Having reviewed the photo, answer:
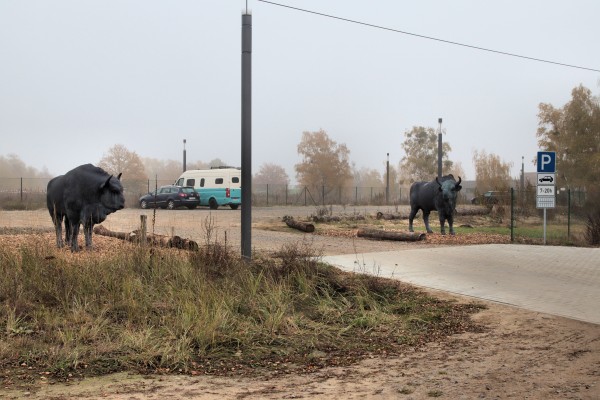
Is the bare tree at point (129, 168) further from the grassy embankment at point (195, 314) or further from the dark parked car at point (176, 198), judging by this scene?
the grassy embankment at point (195, 314)

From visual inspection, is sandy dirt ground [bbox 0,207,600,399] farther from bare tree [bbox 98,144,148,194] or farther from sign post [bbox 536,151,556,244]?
bare tree [bbox 98,144,148,194]

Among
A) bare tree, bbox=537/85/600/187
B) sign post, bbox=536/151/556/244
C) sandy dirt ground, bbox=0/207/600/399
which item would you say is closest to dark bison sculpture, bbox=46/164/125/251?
sandy dirt ground, bbox=0/207/600/399

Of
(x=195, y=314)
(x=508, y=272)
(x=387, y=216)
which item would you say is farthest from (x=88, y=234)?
(x=387, y=216)

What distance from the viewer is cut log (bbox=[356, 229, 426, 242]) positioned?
1891 cm

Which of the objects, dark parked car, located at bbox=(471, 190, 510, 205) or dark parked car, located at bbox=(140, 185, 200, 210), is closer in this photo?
dark parked car, located at bbox=(471, 190, 510, 205)

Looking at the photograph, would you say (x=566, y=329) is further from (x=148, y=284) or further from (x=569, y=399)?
(x=148, y=284)

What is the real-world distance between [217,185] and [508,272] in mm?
28487

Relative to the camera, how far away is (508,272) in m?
12.4

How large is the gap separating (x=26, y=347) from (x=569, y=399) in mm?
5300

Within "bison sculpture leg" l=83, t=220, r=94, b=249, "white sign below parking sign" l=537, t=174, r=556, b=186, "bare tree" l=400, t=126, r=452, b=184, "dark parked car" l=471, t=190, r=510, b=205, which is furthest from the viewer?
"bare tree" l=400, t=126, r=452, b=184

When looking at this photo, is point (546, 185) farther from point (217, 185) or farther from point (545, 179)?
point (217, 185)

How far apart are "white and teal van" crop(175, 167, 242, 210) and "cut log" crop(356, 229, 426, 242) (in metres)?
18.8

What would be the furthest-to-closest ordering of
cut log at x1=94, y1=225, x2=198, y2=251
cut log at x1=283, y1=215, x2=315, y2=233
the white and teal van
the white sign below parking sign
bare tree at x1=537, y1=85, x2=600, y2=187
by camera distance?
bare tree at x1=537, y1=85, x2=600, y2=187 < the white and teal van < cut log at x1=283, y1=215, x2=315, y2=233 < the white sign below parking sign < cut log at x1=94, y1=225, x2=198, y2=251

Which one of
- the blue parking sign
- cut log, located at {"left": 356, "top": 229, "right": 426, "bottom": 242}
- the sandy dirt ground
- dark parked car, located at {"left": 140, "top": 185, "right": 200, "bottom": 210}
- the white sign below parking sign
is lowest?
the sandy dirt ground
